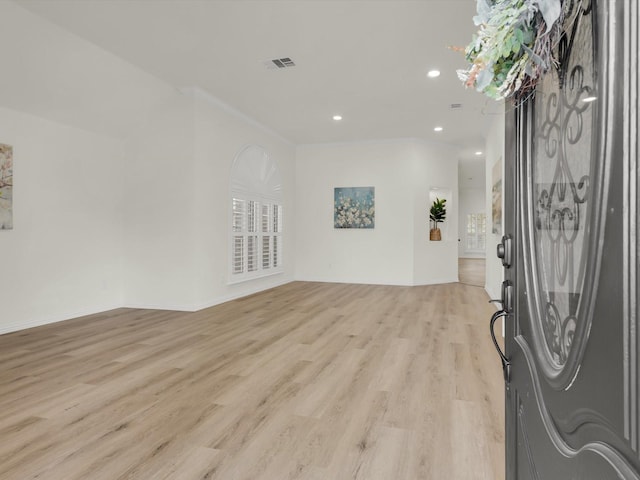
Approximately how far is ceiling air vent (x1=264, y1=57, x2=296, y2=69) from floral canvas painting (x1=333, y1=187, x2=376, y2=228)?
4039 mm

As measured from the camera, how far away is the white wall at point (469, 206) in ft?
52.3

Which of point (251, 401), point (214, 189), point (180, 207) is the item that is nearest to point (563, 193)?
point (251, 401)

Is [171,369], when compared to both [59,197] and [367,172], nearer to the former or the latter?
[59,197]

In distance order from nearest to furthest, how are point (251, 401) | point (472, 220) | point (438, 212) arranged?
point (251, 401) < point (438, 212) < point (472, 220)

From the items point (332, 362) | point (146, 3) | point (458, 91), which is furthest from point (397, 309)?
point (146, 3)

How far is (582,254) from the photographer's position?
55 cm

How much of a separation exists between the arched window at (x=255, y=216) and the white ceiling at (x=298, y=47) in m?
1.01

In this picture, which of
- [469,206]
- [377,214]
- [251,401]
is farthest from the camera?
[469,206]

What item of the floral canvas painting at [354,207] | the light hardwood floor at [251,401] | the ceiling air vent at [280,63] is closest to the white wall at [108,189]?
the light hardwood floor at [251,401]

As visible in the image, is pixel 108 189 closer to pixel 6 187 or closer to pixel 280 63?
pixel 6 187

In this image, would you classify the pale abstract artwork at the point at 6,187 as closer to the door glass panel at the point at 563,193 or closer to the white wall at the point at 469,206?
the door glass panel at the point at 563,193

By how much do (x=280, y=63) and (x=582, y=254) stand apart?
173 inches

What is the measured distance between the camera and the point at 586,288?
1.71ft

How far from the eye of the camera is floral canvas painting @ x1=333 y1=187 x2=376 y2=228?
809cm
